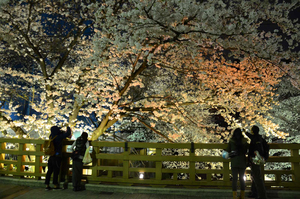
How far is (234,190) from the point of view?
15.1 feet

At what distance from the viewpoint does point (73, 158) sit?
17.6 feet

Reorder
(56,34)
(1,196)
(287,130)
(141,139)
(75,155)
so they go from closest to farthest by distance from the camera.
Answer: (1,196)
(75,155)
(56,34)
(287,130)
(141,139)

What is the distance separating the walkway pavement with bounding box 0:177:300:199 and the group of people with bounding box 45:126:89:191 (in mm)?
250

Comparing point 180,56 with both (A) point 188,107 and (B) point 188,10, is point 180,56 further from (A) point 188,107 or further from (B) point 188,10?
(B) point 188,10

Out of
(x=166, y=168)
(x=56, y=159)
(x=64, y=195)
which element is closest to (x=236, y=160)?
(x=166, y=168)

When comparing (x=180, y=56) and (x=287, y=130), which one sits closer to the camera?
(x=180, y=56)

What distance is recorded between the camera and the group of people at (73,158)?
5.35 meters

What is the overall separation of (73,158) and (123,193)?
1613 millimetres

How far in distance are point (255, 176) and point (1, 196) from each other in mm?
6133

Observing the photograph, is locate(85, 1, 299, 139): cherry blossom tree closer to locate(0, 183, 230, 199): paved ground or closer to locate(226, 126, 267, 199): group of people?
locate(226, 126, 267, 199): group of people

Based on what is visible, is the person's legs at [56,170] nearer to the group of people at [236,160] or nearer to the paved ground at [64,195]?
the group of people at [236,160]

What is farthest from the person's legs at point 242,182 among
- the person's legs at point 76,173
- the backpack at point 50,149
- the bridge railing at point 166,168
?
the backpack at point 50,149


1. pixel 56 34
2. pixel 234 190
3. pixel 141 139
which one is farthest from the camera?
pixel 141 139

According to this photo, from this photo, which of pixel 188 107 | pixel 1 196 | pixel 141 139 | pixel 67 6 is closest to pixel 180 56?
pixel 188 107
